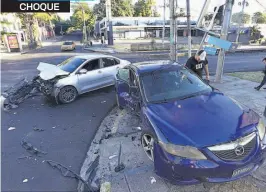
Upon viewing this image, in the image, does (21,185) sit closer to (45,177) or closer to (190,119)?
(45,177)

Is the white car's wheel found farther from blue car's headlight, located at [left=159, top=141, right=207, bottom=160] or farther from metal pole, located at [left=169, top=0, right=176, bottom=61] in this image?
blue car's headlight, located at [left=159, top=141, right=207, bottom=160]

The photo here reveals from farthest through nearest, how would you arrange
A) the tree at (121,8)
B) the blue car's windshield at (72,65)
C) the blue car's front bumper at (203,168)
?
1. the tree at (121,8)
2. the blue car's windshield at (72,65)
3. the blue car's front bumper at (203,168)

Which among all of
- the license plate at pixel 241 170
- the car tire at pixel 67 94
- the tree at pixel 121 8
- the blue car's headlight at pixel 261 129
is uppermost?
the tree at pixel 121 8

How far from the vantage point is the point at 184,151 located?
2.82m

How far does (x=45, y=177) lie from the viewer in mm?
3725

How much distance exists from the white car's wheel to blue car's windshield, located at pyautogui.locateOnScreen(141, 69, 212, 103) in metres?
3.88


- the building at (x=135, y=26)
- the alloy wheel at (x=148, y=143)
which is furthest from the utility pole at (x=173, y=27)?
the building at (x=135, y=26)

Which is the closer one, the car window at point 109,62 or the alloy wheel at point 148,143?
the alloy wheel at point 148,143

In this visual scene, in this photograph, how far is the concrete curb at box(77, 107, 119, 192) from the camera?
145 inches

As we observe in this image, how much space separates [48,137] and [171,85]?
3144mm

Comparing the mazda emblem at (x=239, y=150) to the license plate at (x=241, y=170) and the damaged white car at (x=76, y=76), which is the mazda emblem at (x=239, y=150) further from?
the damaged white car at (x=76, y=76)

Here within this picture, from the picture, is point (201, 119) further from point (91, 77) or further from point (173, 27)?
point (173, 27)

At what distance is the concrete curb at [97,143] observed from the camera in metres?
3.67

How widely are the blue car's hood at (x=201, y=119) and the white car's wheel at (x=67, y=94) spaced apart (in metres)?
4.47
